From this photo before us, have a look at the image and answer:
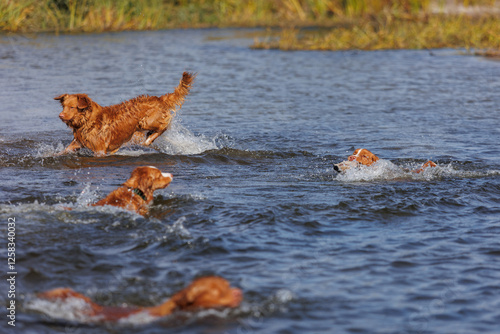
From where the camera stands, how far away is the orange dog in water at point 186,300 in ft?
14.4

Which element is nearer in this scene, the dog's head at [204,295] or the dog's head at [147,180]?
the dog's head at [204,295]

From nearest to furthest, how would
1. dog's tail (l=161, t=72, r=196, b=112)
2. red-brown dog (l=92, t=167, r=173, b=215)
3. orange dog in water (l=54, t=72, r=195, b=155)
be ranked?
red-brown dog (l=92, t=167, r=173, b=215)
orange dog in water (l=54, t=72, r=195, b=155)
dog's tail (l=161, t=72, r=196, b=112)

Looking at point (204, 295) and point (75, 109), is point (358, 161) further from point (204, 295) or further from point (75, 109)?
point (204, 295)

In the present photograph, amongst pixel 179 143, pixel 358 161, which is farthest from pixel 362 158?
pixel 179 143

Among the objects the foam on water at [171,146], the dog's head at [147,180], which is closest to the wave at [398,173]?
the dog's head at [147,180]

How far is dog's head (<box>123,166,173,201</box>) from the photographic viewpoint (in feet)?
22.1

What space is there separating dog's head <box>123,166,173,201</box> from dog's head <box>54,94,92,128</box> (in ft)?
9.40

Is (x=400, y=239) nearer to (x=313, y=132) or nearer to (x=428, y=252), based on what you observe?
(x=428, y=252)

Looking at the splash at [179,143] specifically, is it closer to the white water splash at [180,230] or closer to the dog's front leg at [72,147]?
the dog's front leg at [72,147]

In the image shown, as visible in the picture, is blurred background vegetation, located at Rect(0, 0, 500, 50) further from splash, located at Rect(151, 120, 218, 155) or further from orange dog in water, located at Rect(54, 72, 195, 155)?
orange dog in water, located at Rect(54, 72, 195, 155)

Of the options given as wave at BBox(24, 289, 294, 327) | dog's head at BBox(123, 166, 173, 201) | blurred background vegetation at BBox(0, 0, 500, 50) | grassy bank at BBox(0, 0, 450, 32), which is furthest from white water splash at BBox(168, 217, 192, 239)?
grassy bank at BBox(0, 0, 450, 32)

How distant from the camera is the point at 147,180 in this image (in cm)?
673

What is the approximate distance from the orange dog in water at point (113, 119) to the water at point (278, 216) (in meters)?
0.25

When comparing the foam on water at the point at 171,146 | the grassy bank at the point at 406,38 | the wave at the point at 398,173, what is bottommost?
the wave at the point at 398,173
